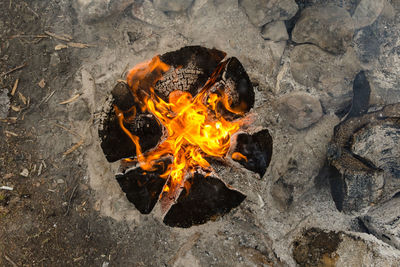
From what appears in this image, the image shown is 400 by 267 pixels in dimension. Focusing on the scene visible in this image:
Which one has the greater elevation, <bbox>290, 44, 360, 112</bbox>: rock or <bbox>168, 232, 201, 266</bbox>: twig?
<bbox>290, 44, 360, 112</bbox>: rock

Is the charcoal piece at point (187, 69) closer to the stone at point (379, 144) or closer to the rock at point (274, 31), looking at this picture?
the rock at point (274, 31)

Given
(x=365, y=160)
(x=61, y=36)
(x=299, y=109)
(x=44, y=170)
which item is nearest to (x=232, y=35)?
(x=299, y=109)

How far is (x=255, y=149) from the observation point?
2.88m

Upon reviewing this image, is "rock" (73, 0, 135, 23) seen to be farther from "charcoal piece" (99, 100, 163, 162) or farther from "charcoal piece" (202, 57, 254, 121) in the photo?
"charcoal piece" (202, 57, 254, 121)

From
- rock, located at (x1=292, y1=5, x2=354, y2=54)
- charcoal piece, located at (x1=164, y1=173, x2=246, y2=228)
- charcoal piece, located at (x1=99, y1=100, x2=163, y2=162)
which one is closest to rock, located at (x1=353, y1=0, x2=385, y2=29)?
rock, located at (x1=292, y1=5, x2=354, y2=54)

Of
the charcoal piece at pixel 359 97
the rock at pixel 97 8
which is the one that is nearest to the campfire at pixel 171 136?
the rock at pixel 97 8

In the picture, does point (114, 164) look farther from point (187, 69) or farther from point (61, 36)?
point (61, 36)

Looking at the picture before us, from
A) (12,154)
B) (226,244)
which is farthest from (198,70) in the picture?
(12,154)

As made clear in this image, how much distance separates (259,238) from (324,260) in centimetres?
63

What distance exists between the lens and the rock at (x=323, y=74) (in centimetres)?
328

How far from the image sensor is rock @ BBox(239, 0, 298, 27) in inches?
124

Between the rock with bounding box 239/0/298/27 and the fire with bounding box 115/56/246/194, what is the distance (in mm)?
801

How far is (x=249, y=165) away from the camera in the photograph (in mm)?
2906

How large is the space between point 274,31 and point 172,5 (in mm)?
1096
